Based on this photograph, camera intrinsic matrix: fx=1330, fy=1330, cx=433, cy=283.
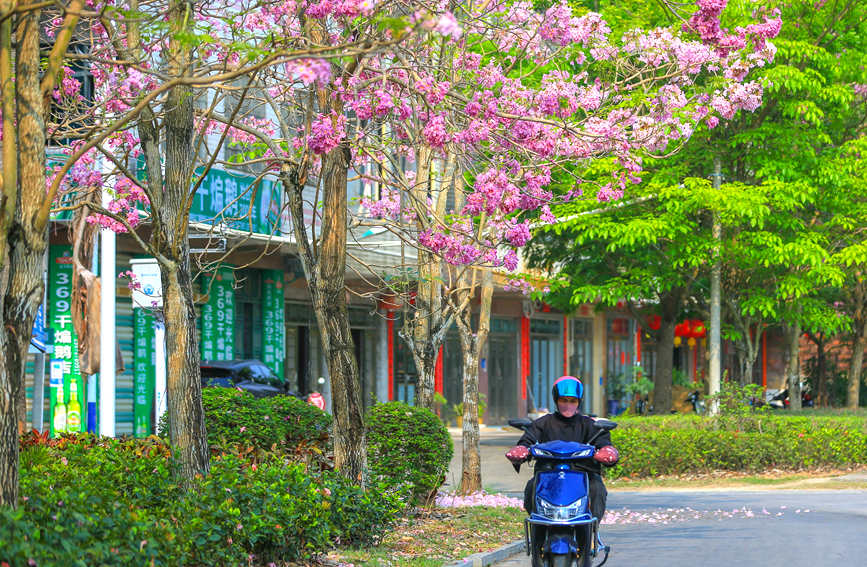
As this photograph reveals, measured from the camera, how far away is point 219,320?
28797 millimetres

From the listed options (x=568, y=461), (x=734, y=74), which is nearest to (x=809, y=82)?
(x=734, y=74)

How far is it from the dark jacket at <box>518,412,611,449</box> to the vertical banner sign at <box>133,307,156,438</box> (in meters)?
18.1

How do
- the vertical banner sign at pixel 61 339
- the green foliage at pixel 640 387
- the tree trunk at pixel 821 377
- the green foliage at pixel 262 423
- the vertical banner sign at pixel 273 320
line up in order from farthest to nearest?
1. the green foliage at pixel 640 387
2. the tree trunk at pixel 821 377
3. the vertical banner sign at pixel 273 320
4. the vertical banner sign at pixel 61 339
5. the green foliage at pixel 262 423

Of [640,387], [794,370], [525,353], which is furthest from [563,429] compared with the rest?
[640,387]

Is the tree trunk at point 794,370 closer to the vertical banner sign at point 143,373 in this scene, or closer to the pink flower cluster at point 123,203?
the vertical banner sign at point 143,373

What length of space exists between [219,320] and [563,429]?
20.4 metres

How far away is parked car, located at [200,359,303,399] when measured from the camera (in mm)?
25469

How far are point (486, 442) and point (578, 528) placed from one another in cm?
2526

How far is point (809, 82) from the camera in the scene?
2334 centimetres

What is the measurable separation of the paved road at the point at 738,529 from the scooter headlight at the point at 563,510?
3286 mm

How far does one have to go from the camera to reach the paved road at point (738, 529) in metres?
11.8

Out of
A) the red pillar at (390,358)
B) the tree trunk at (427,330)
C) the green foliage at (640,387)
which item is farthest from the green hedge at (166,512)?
the green foliage at (640,387)

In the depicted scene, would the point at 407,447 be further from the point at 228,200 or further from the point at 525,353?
the point at 525,353

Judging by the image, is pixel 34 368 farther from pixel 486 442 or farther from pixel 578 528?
pixel 578 528
